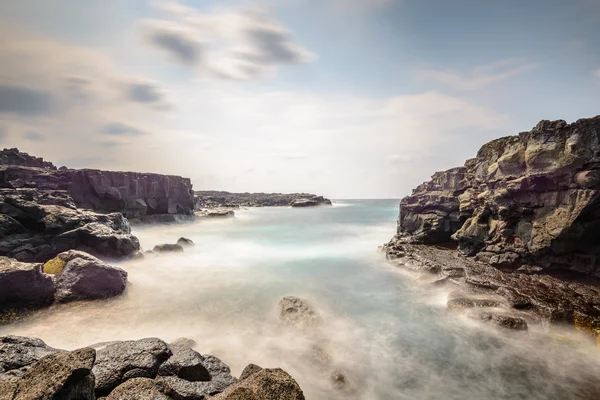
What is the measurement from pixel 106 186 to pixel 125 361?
148 ft

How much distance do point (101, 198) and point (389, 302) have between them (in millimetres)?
45484

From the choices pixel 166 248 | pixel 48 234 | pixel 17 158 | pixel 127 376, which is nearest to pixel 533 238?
pixel 127 376

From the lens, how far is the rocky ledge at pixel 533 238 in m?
11.6

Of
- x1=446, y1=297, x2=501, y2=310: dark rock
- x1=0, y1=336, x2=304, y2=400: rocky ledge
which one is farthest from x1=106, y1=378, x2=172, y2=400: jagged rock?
x1=446, y1=297, x2=501, y2=310: dark rock

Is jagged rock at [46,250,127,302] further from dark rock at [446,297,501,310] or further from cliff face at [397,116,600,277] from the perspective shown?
cliff face at [397,116,600,277]

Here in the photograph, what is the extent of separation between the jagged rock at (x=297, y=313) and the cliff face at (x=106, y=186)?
3365 cm

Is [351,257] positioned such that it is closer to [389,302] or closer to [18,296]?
[389,302]

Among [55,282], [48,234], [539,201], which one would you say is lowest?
[55,282]

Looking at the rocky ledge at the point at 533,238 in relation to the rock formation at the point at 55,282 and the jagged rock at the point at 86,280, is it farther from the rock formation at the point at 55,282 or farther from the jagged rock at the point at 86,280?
the rock formation at the point at 55,282

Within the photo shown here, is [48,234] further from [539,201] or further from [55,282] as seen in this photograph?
[539,201]

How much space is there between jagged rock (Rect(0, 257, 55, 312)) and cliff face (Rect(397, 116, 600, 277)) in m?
23.7

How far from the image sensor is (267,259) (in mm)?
25109

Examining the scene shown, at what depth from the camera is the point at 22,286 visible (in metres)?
11.4

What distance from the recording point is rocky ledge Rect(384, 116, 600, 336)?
11562mm
